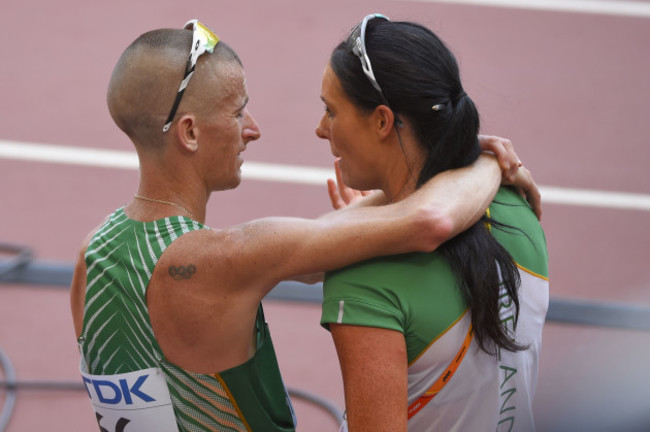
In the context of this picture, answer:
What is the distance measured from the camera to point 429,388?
2.06 metres

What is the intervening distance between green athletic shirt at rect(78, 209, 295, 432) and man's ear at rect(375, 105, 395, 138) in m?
0.57

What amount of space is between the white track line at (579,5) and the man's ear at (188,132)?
6.43m

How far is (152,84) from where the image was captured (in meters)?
2.34

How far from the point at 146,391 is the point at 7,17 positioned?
6748mm

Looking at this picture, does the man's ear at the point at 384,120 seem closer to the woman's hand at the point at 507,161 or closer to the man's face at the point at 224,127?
the woman's hand at the point at 507,161

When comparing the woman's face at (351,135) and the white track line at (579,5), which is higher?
the woman's face at (351,135)

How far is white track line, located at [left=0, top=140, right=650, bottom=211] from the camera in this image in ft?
20.9

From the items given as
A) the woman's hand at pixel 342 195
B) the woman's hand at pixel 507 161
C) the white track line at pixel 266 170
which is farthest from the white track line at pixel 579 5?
the woman's hand at pixel 507 161

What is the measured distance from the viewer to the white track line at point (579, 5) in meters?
8.30

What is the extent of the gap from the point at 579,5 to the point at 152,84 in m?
6.95

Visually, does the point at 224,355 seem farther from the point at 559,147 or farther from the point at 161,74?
the point at 559,147

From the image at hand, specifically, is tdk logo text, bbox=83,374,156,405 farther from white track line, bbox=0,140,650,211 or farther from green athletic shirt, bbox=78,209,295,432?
white track line, bbox=0,140,650,211

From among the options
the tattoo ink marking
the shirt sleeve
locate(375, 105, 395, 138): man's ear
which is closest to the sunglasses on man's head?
the tattoo ink marking

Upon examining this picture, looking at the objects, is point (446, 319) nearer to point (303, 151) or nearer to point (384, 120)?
point (384, 120)
